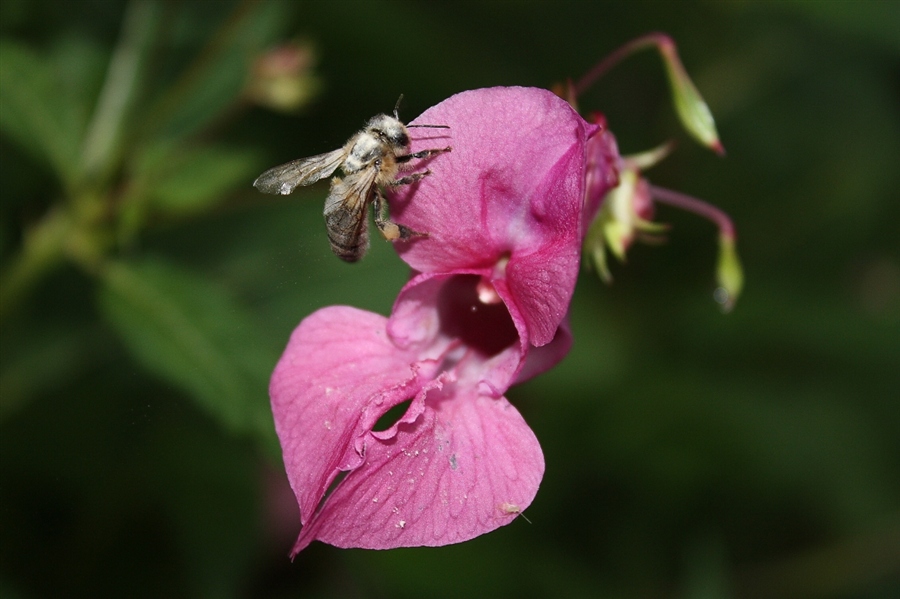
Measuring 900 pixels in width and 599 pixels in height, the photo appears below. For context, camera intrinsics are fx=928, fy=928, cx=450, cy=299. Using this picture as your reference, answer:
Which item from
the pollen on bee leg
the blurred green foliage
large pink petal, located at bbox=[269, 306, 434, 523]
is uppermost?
the pollen on bee leg

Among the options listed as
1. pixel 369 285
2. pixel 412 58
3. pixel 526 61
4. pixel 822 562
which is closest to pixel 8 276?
pixel 369 285

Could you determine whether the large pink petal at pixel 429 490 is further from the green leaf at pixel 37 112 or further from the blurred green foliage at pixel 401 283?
the green leaf at pixel 37 112

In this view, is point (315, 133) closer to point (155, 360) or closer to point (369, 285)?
point (369, 285)

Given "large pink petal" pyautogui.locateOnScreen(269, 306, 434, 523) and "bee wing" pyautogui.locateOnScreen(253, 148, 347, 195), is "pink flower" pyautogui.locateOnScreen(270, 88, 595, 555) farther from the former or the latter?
"bee wing" pyautogui.locateOnScreen(253, 148, 347, 195)

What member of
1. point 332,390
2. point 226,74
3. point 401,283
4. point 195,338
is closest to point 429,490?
point 332,390

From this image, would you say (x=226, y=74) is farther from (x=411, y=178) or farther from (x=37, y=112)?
(x=411, y=178)

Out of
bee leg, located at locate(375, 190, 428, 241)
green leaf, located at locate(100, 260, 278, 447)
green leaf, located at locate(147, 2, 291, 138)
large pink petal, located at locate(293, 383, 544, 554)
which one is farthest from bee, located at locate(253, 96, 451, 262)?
green leaf, located at locate(147, 2, 291, 138)
